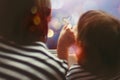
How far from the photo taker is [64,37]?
1.09m

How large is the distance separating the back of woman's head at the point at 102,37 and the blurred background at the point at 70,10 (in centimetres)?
22

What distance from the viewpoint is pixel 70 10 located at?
1201 millimetres

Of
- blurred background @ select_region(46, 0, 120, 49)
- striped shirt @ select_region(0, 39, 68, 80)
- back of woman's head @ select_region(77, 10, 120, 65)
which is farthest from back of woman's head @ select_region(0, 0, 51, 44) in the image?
blurred background @ select_region(46, 0, 120, 49)

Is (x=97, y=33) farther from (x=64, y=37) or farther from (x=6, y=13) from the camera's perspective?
(x=6, y=13)

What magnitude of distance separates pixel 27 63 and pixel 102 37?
0.29 meters

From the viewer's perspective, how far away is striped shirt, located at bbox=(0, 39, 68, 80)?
0.79m

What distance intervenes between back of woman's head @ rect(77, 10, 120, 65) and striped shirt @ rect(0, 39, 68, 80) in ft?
0.46

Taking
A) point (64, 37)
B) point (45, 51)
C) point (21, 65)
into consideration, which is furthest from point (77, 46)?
point (21, 65)

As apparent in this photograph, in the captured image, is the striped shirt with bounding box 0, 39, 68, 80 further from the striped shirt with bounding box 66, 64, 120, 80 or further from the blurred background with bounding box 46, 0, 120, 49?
the blurred background with bounding box 46, 0, 120, 49

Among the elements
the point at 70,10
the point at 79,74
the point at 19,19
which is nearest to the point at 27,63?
the point at 19,19

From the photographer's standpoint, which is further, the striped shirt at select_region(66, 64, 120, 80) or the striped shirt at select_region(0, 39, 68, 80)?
the striped shirt at select_region(66, 64, 120, 80)

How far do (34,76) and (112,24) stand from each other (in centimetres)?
34

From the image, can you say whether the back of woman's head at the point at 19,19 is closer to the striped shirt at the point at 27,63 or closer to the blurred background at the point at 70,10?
the striped shirt at the point at 27,63

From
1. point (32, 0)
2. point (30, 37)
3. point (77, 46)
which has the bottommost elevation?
point (77, 46)
